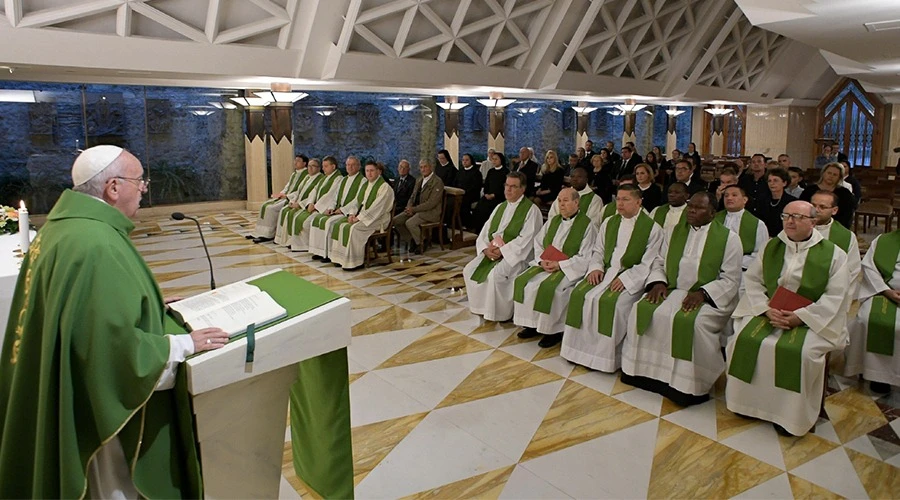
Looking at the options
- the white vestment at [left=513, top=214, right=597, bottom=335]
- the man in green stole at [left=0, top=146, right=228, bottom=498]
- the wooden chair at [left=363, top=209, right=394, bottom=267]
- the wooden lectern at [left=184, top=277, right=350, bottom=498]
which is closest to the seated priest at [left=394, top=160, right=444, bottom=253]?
the wooden chair at [left=363, top=209, right=394, bottom=267]

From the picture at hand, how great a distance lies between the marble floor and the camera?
11.8ft

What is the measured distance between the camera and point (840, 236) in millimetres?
4777

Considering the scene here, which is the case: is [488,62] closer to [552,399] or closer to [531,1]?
[531,1]

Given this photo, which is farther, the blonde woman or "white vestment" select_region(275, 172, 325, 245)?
the blonde woman

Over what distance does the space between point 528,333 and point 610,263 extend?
0.99 metres

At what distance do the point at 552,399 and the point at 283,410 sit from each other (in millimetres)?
2406

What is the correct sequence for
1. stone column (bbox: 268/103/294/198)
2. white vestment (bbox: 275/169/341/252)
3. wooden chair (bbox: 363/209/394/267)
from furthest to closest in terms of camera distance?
stone column (bbox: 268/103/294/198) < white vestment (bbox: 275/169/341/252) < wooden chair (bbox: 363/209/394/267)

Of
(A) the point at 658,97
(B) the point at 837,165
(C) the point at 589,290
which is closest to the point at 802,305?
(C) the point at 589,290

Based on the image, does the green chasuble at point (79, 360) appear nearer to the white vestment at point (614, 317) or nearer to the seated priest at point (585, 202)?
the white vestment at point (614, 317)

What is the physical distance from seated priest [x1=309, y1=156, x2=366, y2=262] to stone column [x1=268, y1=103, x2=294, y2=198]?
14.9 ft

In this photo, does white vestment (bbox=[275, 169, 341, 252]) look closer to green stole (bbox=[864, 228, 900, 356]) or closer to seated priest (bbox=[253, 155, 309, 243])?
seated priest (bbox=[253, 155, 309, 243])

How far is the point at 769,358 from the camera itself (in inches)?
163

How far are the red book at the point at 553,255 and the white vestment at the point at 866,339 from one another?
2216 millimetres

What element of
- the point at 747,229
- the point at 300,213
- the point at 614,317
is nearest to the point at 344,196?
the point at 300,213
